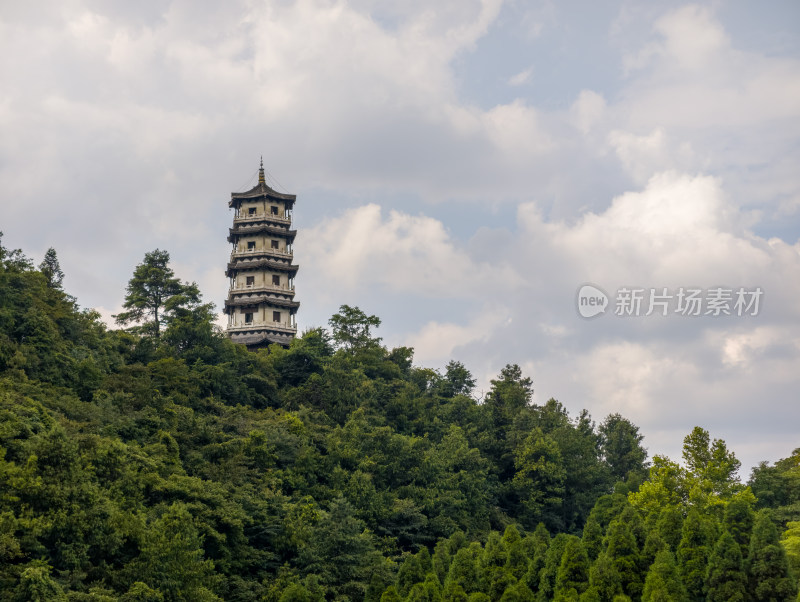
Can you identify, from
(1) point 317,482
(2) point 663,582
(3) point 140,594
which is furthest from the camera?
(1) point 317,482

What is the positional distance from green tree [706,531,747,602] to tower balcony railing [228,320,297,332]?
1499 inches

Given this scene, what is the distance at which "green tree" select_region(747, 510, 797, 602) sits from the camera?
1174 inches

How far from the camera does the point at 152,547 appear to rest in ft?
99.0

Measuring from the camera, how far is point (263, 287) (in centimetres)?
6550

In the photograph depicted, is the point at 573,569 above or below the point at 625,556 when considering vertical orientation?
below

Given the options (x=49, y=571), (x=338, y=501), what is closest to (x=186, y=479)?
Answer: (x=338, y=501)

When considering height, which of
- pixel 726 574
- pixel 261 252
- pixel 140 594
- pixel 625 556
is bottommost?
pixel 140 594

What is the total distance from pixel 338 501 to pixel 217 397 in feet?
49.3

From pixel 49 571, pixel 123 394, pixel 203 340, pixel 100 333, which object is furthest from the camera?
pixel 203 340

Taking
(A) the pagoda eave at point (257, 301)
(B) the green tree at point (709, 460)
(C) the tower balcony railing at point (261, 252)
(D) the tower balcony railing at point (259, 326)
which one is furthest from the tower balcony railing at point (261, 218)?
(B) the green tree at point (709, 460)

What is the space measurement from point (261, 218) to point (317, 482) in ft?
91.4

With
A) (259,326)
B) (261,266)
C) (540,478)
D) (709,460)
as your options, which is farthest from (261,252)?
(709,460)

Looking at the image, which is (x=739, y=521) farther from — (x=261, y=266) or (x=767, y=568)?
(x=261, y=266)

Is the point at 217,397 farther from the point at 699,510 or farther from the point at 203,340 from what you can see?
the point at 699,510
